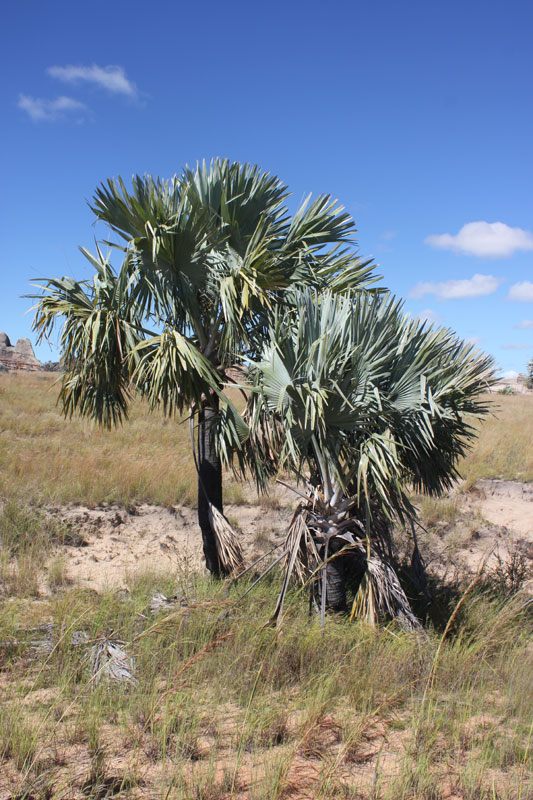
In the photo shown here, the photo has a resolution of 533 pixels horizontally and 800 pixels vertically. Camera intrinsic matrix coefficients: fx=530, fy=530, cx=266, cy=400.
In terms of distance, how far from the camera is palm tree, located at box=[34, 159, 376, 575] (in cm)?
593

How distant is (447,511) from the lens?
34.6 feet

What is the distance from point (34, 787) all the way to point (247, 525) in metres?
7.30

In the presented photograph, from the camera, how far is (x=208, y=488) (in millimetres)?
7109

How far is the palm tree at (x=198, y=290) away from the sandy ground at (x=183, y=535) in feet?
5.84

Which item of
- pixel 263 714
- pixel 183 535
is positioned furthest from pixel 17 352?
pixel 263 714

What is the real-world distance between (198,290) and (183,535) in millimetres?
4774

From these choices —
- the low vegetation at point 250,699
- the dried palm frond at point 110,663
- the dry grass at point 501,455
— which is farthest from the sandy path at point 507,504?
the dried palm frond at point 110,663

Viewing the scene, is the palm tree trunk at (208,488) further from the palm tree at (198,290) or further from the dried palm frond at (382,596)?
the dried palm frond at (382,596)

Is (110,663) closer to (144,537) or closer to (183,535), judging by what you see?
(144,537)

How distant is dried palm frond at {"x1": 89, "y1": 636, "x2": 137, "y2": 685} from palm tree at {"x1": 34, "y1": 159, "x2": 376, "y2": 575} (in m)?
2.49

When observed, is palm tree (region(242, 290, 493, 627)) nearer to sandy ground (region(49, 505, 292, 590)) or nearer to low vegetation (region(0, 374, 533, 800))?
low vegetation (region(0, 374, 533, 800))

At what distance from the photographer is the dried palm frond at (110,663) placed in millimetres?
3979

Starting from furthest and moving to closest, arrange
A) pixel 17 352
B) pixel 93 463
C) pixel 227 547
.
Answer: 1. pixel 17 352
2. pixel 93 463
3. pixel 227 547

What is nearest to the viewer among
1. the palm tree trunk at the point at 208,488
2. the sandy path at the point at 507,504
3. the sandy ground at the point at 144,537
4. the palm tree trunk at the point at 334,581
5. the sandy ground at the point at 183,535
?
the palm tree trunk at the point at 334,581
